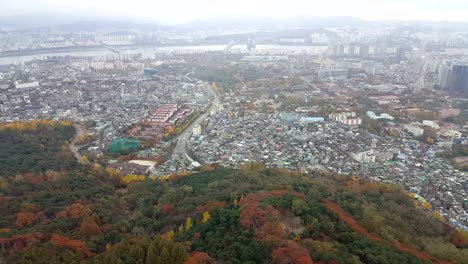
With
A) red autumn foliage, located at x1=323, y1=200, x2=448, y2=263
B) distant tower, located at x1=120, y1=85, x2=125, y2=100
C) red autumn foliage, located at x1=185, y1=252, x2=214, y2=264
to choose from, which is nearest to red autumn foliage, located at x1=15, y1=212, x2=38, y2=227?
red autumn foliage, located at x1=185, y1=252, x2=214, y2=264

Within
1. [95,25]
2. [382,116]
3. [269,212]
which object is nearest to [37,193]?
[269,212]

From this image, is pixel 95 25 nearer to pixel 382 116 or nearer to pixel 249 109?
pixel 249 109

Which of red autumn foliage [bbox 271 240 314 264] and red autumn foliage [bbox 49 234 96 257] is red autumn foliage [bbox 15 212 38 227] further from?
red autumn foliage [bbox 271 240 314 264]

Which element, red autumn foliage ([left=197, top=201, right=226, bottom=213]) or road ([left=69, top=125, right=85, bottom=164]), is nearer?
red autumn foliage ([left=197, top=201, right=226, bottom=213])

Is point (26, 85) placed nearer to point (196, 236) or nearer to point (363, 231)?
point (196, 236)


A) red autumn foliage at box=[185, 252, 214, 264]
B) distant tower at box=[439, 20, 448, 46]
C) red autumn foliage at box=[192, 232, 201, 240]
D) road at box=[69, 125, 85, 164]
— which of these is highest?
distant tower at box=[439, 20, 448, 46]

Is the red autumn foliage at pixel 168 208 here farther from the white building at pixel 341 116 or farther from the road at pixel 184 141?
the white building at pixel 341 116
